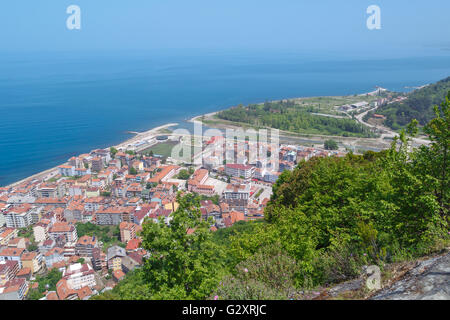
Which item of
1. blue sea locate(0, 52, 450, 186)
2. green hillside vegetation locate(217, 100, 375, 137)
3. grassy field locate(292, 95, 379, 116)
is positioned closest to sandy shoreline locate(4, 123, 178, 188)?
blue sea locate(0, 52, 450, 186)

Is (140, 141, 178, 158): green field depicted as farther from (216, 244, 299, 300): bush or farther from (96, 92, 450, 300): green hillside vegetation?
(216, 244, 299, 300): bush

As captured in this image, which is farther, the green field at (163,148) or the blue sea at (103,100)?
the blue sea at (103,100)

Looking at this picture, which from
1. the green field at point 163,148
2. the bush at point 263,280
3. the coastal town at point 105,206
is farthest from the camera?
the green field at point 163,148

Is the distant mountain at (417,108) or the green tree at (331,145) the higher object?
the distant mountain at (417,108)

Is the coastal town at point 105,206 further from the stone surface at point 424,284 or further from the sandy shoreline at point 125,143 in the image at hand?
the stone surface at point 424,284

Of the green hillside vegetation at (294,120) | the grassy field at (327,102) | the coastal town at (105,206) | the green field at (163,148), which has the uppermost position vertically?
the grassy field at (327,102)

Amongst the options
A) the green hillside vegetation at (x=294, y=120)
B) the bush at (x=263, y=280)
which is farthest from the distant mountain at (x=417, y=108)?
the bush at (x=263, y=280)

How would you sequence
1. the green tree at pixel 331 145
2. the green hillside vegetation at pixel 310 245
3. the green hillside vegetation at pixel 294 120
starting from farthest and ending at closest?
the green hillside vegetation at pixel 294 120 → the green tree at pixel 331 145 → the green hillside vegetation at pixel 310 245
